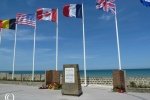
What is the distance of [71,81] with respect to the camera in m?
20.5

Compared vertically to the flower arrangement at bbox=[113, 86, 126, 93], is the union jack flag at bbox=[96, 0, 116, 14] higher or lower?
higher

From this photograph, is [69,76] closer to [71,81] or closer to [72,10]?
[71,81]

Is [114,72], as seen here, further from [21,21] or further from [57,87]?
[21,21]

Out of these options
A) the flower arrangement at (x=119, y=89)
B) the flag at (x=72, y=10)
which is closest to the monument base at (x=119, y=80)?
the flower arrangement at (x=119, y=89)

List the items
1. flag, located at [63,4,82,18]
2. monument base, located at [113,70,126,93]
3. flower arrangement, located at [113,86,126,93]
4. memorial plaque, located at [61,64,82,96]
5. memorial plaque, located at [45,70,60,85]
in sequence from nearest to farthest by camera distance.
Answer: memorial plaque, located at [61,64,82,96], flower arrangement, located at [113,86,126,93], monument base, located at [113,70,126,93], memorial plaque, located at [45,70,60,85], flag, located at [63,4,82,18]

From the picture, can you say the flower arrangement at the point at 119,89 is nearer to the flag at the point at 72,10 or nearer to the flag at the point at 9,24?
the flag at the point at 72,10

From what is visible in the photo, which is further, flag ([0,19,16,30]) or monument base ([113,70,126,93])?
flag ([0,19,16,30])

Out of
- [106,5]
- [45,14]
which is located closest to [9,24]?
[45,14]

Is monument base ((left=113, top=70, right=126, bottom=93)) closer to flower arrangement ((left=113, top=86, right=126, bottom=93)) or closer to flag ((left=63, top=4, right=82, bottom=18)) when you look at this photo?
flower arrangement ((left=113, top=86, right=126, bottom=93))

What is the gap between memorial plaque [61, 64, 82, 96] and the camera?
2027 cm

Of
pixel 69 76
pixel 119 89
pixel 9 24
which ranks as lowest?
pixel 119 89

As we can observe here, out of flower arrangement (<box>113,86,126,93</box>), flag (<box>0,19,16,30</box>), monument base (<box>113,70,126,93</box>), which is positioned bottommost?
flower arrangement (<box>113,86,126,93</box>)

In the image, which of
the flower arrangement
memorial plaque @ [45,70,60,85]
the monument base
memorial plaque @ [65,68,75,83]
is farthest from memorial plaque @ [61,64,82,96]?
memorial plaque @ [45,70,60,85]

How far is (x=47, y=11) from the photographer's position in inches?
1270
